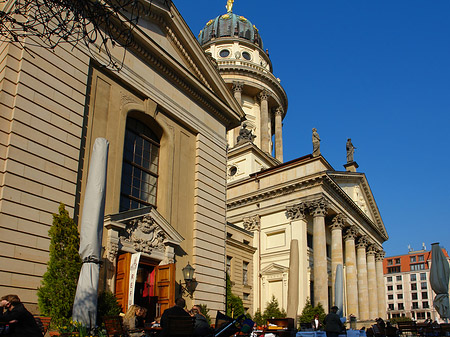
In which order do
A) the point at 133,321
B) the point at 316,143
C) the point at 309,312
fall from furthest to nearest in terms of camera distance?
1. the point at 316,143
2. the point at 309,312
3. the point at 133,321

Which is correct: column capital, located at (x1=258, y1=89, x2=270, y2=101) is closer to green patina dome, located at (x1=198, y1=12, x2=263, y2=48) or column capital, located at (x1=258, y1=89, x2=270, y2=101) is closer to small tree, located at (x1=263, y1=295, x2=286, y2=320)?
green patina dome, located at (x1=198, y1=12, x2=263, y2=48)

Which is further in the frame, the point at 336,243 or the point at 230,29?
the point at 230,29

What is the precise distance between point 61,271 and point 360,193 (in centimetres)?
4011

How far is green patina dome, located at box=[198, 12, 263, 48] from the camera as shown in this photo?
63.2 metres

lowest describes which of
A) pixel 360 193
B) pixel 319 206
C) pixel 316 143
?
pixel 319 206

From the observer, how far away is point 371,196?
48.9 metres

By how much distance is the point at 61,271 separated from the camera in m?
11.9

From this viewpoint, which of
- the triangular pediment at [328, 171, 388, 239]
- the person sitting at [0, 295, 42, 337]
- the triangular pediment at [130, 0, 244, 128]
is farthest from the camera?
the triangular pediment at [328, 171, 388, 239]

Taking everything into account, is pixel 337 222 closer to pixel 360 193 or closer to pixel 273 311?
pixel 360 193

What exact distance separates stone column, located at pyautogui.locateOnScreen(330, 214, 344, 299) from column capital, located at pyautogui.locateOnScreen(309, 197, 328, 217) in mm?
3814

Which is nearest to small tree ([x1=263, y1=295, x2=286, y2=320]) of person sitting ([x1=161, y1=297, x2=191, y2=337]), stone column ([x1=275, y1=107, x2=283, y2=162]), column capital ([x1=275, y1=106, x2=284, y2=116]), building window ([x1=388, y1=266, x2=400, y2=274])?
stone column ([x1=275, y1=107, x2=283, y2=162])

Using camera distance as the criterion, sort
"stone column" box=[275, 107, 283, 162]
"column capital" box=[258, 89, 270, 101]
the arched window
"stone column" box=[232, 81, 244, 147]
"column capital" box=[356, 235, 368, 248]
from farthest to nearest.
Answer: "stone column" box=[275, 107, 283, 162]
"column capital" box=[258, 89, 270, 101]
"stone column" box=[232, 81, 244, 147]
"column capital" box=[356, 235, 368, 248]
the arched window

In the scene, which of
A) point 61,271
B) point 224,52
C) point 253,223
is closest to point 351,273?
point 253,223

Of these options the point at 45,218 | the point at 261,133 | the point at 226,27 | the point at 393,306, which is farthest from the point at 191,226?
the point at 393,306
